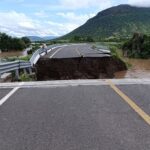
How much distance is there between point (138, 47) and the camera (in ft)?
223

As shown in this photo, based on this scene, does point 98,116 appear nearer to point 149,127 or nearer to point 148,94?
point 149,127

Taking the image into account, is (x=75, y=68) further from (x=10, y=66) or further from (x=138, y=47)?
(x=138, y=47)

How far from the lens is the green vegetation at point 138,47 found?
6511 cm

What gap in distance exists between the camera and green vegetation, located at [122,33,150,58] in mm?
65106

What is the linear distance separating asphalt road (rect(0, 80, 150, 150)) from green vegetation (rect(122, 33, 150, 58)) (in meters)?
54.2

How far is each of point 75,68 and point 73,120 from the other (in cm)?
2112

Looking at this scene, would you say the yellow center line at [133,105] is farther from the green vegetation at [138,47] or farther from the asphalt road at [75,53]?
the green vegetation at [138,47]

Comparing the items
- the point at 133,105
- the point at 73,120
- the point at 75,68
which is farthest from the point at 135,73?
the point at 73,120

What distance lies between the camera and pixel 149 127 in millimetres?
7004

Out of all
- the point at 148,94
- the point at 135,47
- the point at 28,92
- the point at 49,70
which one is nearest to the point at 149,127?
the point at 148,94

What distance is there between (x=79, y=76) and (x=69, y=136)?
2092 cm

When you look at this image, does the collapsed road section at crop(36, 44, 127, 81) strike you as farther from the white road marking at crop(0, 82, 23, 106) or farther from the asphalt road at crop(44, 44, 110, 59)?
the white road marking at crop(0, 82, 23, 106)

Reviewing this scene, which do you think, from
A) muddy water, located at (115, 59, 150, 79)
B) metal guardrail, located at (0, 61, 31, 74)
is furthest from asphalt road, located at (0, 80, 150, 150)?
muddy water, located at (115, 59, 150, 79)

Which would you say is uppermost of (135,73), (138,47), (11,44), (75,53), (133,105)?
(133,105)
